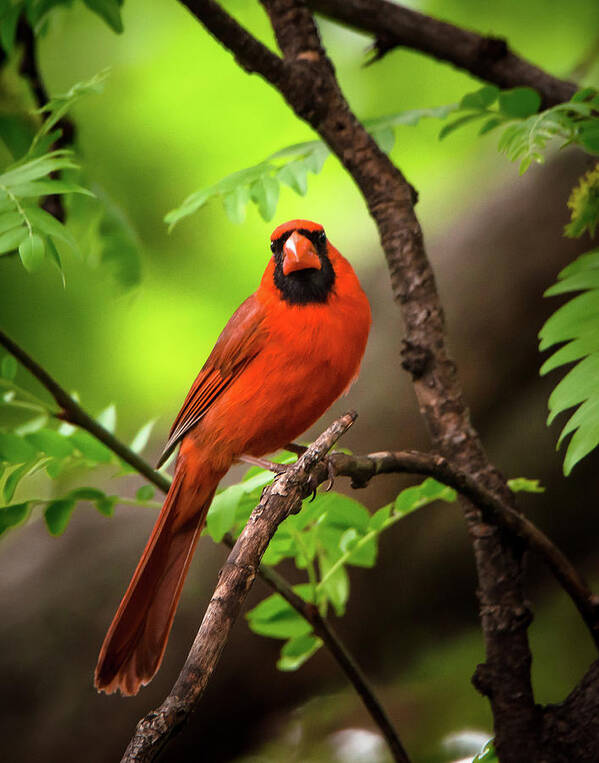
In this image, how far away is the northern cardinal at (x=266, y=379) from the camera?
2037 millimetres

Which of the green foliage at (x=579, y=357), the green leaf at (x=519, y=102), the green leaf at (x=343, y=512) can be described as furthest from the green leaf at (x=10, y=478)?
the green leaf at (x=519, y=102)

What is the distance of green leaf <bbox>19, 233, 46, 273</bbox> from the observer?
1.47m

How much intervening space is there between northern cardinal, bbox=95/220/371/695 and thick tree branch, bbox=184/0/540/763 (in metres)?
0.26

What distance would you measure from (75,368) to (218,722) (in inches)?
69.3

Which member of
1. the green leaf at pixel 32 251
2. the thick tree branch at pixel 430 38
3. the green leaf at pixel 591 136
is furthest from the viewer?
the thick tree branch at pixel 430 38

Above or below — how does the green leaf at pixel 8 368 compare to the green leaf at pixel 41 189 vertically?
below

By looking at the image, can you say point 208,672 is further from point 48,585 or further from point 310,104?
point 48,585

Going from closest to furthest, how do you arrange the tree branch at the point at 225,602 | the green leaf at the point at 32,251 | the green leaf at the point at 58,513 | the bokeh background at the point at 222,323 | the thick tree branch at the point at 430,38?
the tree branch at the point at 225,602 → the green leaf at the point at 32,251 → the green leaf at the point at 58,513 → the thick tree branch at the point at 430,38 → the bokeh background at the point at 222,323

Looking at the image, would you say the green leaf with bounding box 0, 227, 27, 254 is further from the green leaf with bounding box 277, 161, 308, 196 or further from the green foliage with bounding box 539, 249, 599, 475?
the green foliage with bounding box 539, 249, 599, 475

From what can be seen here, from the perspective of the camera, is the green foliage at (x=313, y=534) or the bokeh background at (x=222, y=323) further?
the bokeh background at (x=222, y=323)

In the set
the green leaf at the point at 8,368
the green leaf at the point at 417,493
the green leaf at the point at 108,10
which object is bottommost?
the green leaf at the point at 417,493

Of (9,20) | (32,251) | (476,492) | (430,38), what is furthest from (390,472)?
(9,20)

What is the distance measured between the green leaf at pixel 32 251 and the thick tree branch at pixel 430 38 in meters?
1.31

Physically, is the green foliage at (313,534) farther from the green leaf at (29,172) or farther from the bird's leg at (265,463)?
the green leaf at (29,172)
